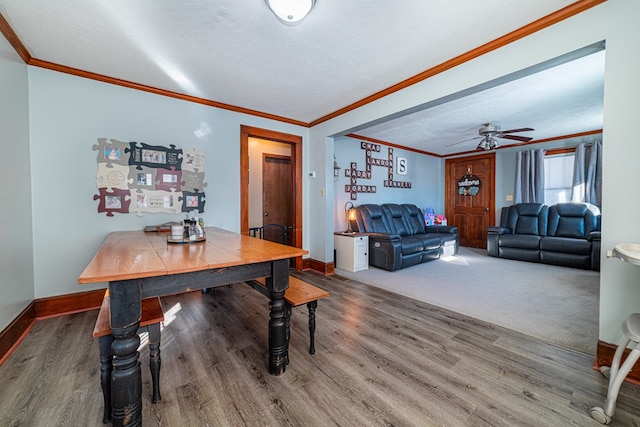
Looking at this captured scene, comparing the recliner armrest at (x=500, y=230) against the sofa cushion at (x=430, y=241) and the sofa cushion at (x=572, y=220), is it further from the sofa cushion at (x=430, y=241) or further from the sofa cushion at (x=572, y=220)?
the sofa cushion at (x=430, y=241)

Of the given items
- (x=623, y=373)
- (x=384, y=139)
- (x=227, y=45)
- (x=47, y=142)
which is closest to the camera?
(x=623, y=373)

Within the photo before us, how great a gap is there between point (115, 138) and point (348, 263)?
345cm

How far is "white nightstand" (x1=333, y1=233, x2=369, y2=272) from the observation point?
13.4 ft

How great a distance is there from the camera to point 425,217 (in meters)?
6.19

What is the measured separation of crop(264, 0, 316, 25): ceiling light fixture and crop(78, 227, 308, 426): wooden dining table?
1535mm

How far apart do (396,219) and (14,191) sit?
513cm

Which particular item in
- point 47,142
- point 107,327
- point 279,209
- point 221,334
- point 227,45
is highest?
point 227,45

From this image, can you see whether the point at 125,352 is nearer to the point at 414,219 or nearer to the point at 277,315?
the point at 277,315

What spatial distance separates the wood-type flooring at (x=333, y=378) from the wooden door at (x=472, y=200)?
189 inches

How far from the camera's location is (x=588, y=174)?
188 inches

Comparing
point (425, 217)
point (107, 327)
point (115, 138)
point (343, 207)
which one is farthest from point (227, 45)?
point (425, 217)

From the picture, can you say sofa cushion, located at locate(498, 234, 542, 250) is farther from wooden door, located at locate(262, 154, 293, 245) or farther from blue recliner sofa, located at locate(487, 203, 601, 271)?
wooden door, located at locate(262, 154, 293, 245)

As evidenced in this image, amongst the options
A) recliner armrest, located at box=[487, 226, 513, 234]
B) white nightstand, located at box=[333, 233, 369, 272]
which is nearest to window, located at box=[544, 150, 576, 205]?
recliner armrest, located at box=[487, 226, 513, 234]

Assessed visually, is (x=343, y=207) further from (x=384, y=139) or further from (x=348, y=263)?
(x=384, y=139)
